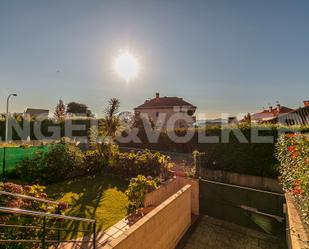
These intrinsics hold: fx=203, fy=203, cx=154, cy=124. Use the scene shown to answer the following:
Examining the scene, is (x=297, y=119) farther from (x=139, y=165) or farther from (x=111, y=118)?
(x=111, y=118)

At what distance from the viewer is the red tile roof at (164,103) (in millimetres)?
35469

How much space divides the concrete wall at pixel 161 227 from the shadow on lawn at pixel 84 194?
4.19 feet

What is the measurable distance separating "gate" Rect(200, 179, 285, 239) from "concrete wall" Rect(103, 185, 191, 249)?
52.8 inches

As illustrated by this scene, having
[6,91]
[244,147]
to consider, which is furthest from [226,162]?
[6,91]

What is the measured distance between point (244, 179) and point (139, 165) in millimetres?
5179

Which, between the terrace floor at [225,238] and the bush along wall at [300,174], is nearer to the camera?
the bush along wall at [300,174]

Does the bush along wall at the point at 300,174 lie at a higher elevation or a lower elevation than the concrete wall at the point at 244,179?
higher

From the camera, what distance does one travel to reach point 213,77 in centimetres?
1441

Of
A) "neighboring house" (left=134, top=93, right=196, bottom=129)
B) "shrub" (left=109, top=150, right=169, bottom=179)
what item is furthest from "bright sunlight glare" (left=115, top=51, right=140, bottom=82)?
"neighboring house" (left=134, top=93, right=196, bottom=129)

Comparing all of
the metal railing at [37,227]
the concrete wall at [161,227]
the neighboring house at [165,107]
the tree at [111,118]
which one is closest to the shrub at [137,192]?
the concrete wall at [161,227]

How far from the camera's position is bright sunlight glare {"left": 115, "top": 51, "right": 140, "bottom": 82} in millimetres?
10626

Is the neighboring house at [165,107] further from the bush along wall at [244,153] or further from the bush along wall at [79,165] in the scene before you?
the bush along wall at [79,165]

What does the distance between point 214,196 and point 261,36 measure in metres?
7.60

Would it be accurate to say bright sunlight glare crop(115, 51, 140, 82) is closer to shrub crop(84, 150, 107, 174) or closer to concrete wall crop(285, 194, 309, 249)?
shrub crop(84, 150, 107, 174)
